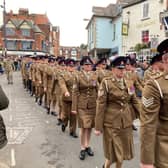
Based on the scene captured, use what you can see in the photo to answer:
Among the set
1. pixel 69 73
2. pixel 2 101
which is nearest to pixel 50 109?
pixel 69 73

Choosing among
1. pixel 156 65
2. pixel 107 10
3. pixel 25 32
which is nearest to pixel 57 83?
pixel 156 65

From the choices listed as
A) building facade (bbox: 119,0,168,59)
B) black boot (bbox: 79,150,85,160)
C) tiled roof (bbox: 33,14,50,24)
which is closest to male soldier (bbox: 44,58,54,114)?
black boot (bbox: 79,150,85,160)

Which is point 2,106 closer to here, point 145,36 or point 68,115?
point 68,115

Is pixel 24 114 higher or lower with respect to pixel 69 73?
lower

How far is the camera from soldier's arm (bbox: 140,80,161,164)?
106 inches

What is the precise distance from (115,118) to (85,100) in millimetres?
1635

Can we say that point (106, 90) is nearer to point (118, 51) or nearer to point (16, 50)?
point (118, 51)

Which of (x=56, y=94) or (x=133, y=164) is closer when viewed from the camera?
(x=133, y=164)

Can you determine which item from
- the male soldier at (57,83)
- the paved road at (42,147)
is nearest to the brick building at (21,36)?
the male soldier at (57,83)

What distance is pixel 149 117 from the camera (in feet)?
8.84

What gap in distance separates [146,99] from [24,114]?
8280mm

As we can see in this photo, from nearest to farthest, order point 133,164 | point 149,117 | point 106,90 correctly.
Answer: point 149,117 < point 106,90 < point 133,164

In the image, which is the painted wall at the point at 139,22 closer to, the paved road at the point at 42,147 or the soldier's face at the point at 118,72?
the paved road at the point at 42,147

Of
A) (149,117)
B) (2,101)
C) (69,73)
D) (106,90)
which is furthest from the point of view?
(69,73)
